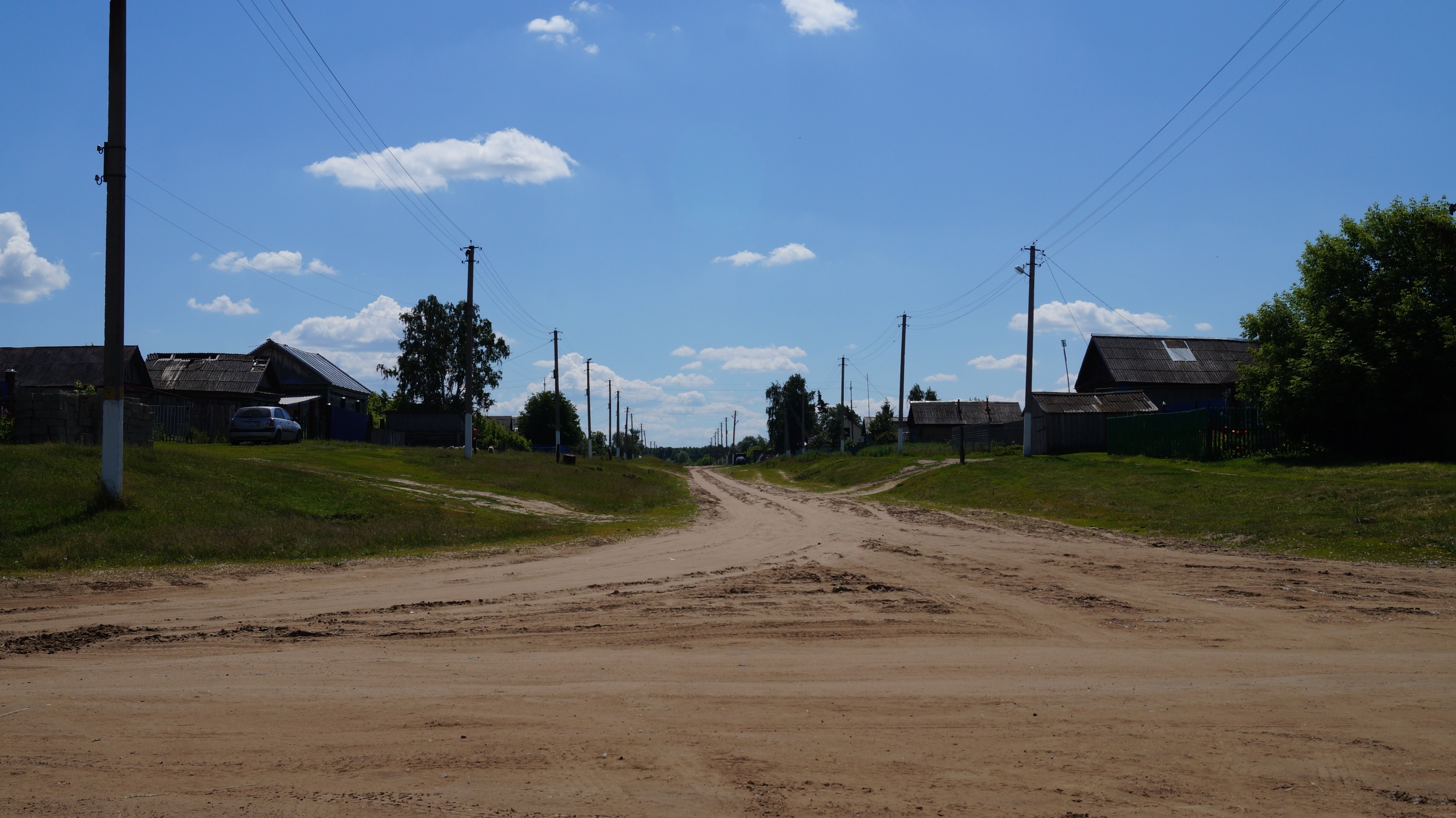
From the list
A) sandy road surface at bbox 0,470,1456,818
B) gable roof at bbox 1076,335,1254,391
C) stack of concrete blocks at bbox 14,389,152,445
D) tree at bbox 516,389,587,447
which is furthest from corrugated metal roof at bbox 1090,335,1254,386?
tree at bbox 516,389,587,447

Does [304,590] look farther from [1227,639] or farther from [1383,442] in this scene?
[1383,442]

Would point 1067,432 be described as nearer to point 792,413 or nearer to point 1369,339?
point 1369,339

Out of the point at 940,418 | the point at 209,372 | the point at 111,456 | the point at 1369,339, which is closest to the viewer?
the point at 111,456

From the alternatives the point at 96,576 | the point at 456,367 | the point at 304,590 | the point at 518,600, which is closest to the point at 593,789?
the point at 518,600

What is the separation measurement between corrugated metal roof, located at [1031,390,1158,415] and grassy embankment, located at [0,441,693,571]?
30899 mm

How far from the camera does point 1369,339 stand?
2806 centimetres

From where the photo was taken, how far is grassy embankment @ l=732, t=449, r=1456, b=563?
14.7m

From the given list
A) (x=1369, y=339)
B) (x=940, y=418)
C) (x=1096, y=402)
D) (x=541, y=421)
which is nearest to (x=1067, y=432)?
(x=1096, y=402)

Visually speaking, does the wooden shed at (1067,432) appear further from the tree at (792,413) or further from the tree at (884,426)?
the tree at (792,413)

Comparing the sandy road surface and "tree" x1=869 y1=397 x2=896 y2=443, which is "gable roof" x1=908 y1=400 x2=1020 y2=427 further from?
the sandy road surface

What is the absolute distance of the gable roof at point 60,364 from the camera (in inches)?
1545

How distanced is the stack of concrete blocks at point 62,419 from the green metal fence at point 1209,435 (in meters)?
33.7

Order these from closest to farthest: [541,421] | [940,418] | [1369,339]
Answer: [1369,339] → [940,418] → [541,421]

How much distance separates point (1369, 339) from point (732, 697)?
3054 centimetres
